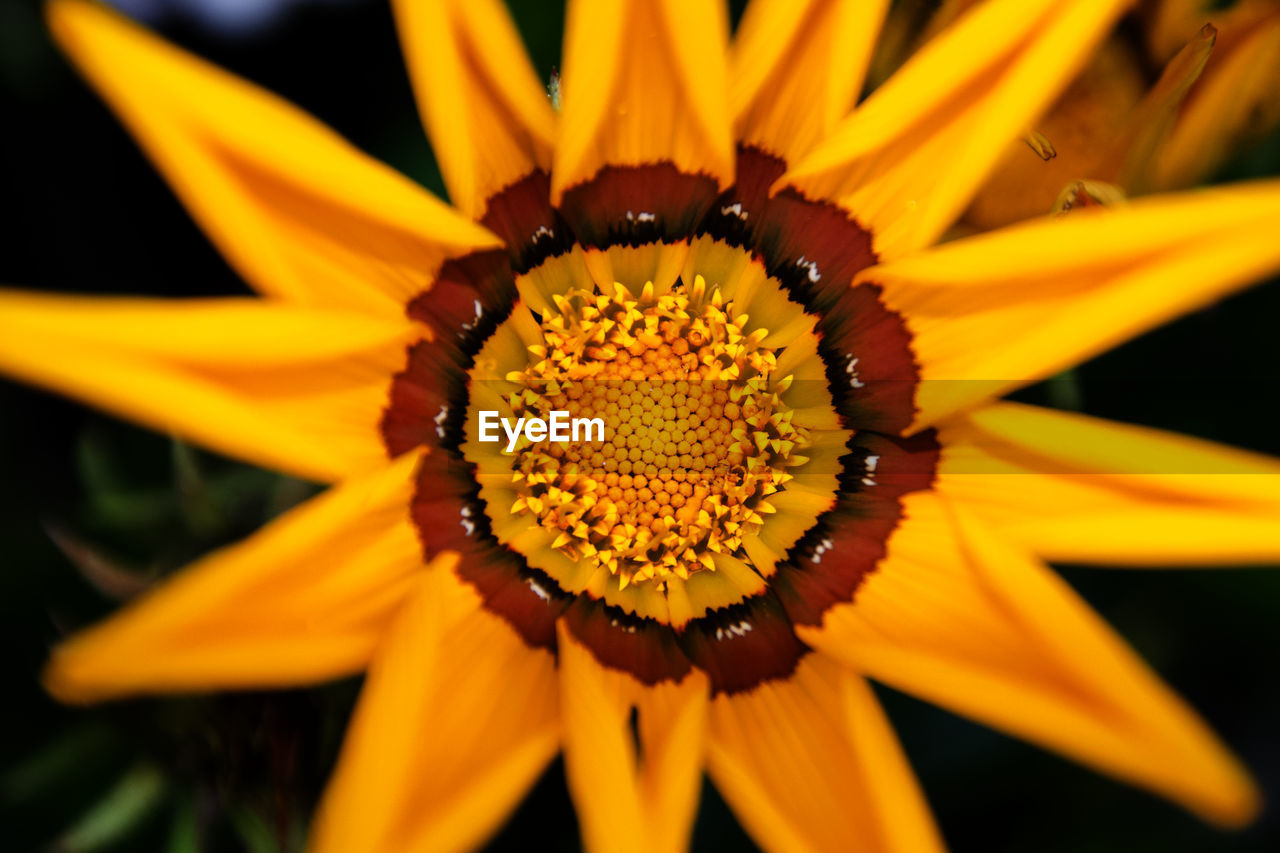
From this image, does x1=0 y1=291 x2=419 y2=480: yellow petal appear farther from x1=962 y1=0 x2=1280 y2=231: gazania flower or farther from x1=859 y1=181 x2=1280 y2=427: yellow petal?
x1=962 y1=0 x2=1280 y2=231: gazania flower

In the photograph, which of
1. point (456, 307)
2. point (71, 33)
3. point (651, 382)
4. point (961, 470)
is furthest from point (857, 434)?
point (71, 33)

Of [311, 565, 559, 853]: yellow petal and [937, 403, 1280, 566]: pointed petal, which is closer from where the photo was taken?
[311, 565, 559, 853]: yellow petal

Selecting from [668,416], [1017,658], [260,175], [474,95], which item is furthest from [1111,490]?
[260,175]

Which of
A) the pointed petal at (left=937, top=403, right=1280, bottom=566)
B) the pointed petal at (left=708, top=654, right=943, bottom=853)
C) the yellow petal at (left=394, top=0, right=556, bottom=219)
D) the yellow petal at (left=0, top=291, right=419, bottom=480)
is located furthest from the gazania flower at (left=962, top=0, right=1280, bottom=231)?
the yellow petal at (left=0, top=291, right=419, bottom=480)

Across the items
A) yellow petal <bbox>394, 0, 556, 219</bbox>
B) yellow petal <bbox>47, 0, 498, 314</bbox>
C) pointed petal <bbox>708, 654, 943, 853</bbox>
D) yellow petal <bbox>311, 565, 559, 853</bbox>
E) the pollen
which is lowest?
pointed petal <bbox>708, 654, 943, 853</bbox>

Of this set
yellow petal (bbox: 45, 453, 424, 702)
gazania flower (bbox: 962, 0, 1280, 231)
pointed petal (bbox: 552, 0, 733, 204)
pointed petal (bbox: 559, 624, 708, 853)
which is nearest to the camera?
yellow petal (bbox: 45, 453, 424, 702)

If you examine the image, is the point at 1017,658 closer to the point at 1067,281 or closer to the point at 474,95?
the point at 1067,281

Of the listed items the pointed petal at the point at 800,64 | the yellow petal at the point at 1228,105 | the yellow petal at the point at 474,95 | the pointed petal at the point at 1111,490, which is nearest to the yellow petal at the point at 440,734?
the yellow petal at the point at 474,95
